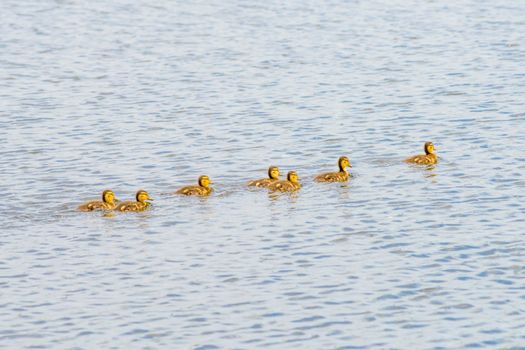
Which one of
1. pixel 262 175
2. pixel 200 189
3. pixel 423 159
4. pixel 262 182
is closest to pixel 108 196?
pixel 200 189

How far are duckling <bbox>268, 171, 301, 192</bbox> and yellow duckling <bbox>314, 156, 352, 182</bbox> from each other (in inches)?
18.3

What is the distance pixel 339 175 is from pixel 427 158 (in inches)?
68.8

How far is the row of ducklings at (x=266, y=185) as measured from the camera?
68.1 ft

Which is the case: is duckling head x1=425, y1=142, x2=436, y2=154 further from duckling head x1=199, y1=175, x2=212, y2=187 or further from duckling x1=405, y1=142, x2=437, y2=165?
duckling head x1=199, y1=175, x2=212, y2=187

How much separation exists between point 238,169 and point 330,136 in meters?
2.84

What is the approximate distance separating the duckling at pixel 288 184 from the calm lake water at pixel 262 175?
221 mm

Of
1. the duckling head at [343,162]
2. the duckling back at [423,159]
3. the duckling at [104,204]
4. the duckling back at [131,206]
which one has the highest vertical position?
the duckling head at [343,162]

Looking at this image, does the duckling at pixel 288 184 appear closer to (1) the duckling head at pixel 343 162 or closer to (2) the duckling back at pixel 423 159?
(1) the duckling head at pixel 343 162

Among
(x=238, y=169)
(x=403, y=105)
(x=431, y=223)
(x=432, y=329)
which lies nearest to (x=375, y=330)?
(x=432, y=329)

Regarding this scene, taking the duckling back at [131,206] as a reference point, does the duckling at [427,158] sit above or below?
above

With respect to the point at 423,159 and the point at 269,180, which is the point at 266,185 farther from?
the point at 423,159

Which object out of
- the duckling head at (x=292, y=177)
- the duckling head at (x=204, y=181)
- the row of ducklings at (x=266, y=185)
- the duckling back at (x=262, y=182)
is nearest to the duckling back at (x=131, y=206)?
the row of ducklings at (x=266, y=185)

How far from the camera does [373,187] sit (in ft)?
71.9

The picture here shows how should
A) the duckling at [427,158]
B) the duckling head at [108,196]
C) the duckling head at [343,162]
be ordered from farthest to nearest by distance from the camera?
the duckling at [427,158]
the duckling head at [343,162]
the duckling head at [108,196]
